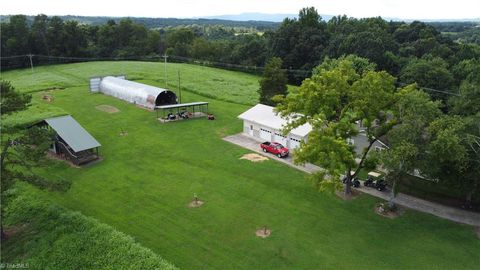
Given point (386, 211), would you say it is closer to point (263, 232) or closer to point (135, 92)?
point (263, 232)

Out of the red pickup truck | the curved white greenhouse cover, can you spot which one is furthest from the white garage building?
the curved white greenhouse cover

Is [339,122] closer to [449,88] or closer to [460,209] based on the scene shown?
[460,209]

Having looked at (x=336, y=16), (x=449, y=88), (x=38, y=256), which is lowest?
(x=38, y=256)

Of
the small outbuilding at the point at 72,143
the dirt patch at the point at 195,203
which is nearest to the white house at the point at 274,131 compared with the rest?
the dirt patch at the point at 195,203

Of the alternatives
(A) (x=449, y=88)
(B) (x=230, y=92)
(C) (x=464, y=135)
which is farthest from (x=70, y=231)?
(A) (x=449, y=88)

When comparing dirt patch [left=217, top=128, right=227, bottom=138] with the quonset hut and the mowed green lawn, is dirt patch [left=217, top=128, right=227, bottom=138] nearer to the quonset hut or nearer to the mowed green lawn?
the mowed green lawn
